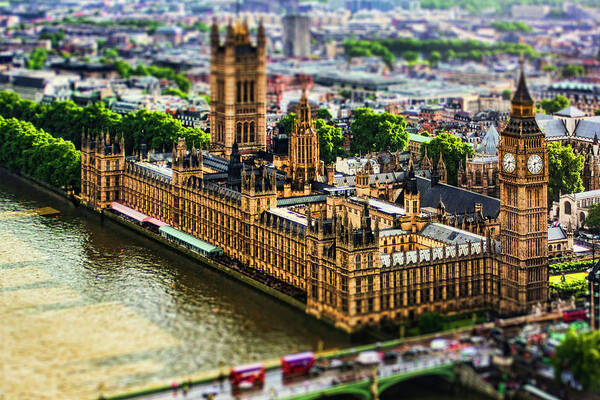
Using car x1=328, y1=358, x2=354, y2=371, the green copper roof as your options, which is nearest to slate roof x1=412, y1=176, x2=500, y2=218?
the green copper roof

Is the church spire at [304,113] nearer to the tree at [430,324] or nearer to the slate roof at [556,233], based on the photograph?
the slate roof at [556,233]

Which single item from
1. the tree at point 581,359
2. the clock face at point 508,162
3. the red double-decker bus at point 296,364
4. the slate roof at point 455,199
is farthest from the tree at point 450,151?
the red double-decker bus at point 296,364

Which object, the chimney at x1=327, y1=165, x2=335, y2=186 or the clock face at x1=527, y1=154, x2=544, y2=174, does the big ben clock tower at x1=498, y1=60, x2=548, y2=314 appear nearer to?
the clock face at x1=527, y1=154, x2=544, y2=174

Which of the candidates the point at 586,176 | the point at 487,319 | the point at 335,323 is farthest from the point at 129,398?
the point at 586,176

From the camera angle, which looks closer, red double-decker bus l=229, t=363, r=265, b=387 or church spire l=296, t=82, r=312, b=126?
red double-decker bus l=229, t=363, r=265, b=387

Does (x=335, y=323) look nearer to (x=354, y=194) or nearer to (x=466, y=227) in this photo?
(x=466, y=227)
